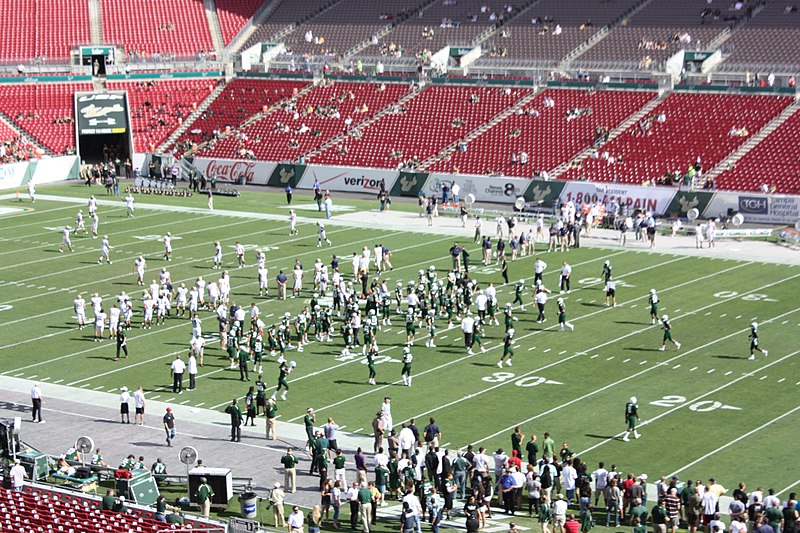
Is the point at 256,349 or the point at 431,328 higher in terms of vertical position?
the point at 431,328

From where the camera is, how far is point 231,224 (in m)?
57.1

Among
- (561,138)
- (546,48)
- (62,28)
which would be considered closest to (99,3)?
(62,28)

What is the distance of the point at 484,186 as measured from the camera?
62.6 m

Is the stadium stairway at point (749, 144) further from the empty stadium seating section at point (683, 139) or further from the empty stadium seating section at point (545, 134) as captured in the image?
the empty stadium seating section at point (545, 134)

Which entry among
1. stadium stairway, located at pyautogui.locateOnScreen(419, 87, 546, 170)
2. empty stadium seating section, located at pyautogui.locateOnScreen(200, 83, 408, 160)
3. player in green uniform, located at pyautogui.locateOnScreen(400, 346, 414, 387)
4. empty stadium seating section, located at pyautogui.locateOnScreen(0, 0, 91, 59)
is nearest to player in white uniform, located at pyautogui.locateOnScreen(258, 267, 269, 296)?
player in green uniform, located at pyautogui.locateOnScreen(400, 346, 414, 387)

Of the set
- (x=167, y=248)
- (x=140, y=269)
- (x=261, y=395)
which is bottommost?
(x=261, y=395)

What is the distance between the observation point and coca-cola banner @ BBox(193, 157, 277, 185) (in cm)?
7025

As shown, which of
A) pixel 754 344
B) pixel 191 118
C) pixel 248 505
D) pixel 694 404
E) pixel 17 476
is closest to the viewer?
pixel 248 505

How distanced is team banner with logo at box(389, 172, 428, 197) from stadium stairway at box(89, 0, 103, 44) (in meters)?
26.9

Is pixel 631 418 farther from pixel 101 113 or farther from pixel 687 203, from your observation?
pixel 101 113

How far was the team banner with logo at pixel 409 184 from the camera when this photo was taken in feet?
211

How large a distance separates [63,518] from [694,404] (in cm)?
1508

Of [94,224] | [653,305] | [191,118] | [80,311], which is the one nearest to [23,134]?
[191,118]

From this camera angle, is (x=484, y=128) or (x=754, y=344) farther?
(x=484, y=128)
